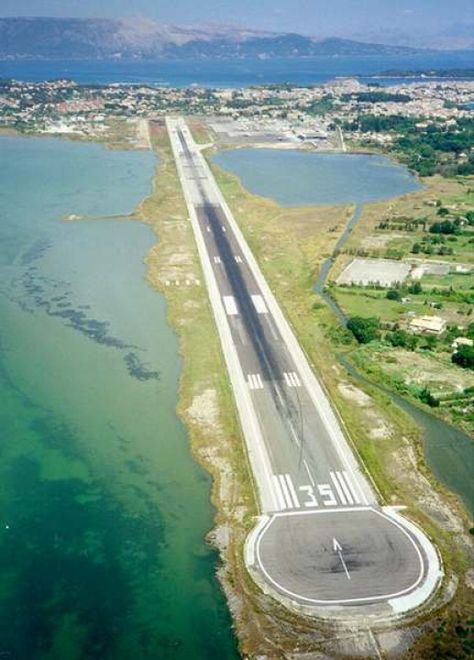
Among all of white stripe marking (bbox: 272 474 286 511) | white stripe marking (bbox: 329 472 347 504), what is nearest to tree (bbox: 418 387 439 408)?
white stripe marking (bbox: 329 472 347 504)

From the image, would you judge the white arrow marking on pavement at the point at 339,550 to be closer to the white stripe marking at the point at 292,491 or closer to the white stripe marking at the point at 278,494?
the white stripe marking at the point at 292,491

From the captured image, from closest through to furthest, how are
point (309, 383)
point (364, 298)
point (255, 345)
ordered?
point (309, 383) → point (255, 345) → point (364, 298)

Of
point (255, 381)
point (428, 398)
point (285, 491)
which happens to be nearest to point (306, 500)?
point (285, 491)

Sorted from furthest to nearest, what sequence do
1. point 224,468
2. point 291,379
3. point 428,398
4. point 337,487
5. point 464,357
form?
point 464,357 → point 291,379 → point 428,398 → point 224,468 → point 337,487

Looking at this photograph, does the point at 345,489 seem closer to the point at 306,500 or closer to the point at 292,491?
the point at 306,500

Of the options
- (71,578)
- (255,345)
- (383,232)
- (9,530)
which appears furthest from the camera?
(383,232)

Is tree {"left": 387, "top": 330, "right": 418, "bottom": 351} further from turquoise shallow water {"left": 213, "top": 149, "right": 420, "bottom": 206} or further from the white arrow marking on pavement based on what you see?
turquoise shallow water {"left": 213, "top": 149, "right": 420, "bottom": 206}

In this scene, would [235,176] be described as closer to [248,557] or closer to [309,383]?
[309,383]

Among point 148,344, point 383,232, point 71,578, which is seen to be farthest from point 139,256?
point 71,578
